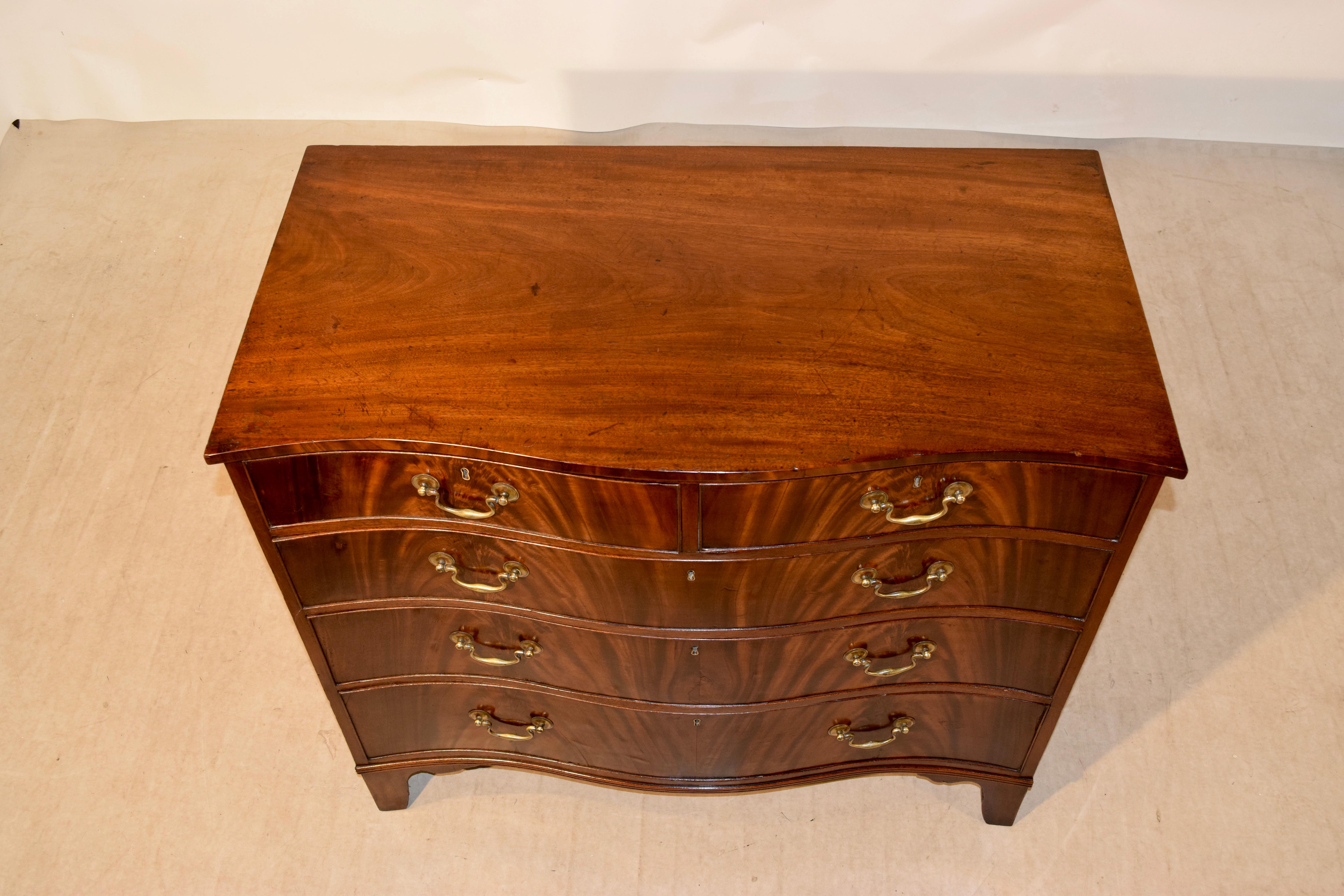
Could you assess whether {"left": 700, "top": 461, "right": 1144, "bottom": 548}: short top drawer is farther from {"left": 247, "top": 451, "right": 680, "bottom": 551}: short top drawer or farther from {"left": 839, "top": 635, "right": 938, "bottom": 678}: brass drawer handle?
{"left": 839, "top": 635, "right": 938, "bottom": 678}: brass drawer handle

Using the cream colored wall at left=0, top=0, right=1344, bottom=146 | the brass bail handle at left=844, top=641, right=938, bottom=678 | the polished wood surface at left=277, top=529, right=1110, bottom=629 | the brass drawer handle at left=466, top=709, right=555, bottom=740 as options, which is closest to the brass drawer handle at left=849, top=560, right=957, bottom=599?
the polished wood surface at left=277, top=529, right=1110, bottom=629

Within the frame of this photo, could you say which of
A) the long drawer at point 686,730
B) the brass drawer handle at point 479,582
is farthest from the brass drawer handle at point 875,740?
the brass drawer handle at point 479,582

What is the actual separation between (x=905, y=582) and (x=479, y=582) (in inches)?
21.3

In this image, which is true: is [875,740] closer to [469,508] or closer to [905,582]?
[905,582]

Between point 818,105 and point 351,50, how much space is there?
1.23 metres

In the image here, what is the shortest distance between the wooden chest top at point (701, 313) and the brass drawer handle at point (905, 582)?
0.22 metres

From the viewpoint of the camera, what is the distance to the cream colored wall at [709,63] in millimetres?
2996

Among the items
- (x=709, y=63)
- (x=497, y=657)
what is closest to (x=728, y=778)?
(x=497, y=657)

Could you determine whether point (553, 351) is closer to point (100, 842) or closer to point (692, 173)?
point (692, 173)

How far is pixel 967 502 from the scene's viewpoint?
1.39m

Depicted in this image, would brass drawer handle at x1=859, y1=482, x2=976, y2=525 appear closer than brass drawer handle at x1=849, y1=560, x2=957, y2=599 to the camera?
Yes

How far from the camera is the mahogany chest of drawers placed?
1.34 meters

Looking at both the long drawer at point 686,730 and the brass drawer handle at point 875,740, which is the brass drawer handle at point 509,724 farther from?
the brass drawer handle at point 875,740

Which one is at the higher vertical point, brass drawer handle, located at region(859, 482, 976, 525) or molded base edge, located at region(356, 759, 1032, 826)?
brass drawer handle, located at region(859, 482, 976, 525)
